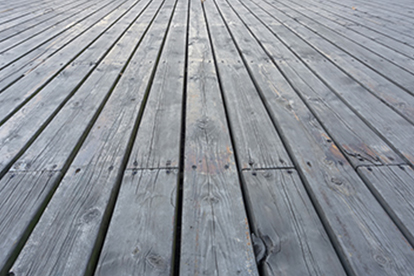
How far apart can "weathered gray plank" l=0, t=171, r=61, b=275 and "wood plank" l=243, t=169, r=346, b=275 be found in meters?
0.66

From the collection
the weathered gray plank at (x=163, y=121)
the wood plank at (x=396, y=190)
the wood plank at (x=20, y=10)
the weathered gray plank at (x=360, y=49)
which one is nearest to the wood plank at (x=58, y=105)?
the weathered gray plank at (x=163, y=121)

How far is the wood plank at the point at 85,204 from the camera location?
0.67m

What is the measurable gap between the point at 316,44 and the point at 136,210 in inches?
84.2

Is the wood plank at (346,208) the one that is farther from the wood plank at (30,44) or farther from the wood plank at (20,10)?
the wood plank at (20,10)

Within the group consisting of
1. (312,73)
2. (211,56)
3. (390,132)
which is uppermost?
(211,56)

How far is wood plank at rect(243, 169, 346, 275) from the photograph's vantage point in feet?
2.20

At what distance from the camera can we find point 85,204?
83 cm

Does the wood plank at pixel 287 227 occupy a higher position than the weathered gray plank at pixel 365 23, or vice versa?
the weathered gray plank at pixel 365 23

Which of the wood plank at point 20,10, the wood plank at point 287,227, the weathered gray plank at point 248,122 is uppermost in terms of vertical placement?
the wood plank at point 20,10

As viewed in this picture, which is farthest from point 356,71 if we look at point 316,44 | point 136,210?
point 136,210

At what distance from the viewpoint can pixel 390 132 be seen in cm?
119

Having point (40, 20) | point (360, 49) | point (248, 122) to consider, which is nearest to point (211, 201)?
point (248, 122)

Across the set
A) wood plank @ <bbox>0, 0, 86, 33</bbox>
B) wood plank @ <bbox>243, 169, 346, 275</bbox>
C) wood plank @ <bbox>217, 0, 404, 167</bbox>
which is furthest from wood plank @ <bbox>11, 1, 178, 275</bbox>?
wood plank @ <bbox>0, 0, 86, 33</bbox>

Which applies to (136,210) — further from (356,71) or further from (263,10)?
(263,10)
